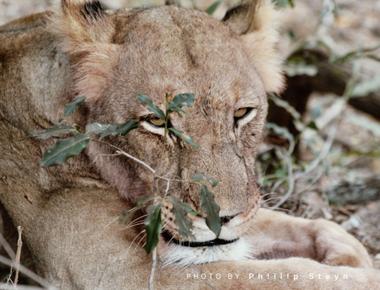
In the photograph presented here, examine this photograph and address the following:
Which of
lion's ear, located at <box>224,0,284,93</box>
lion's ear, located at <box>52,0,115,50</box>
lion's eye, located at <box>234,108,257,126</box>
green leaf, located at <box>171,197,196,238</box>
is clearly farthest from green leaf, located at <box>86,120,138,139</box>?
lion's ear, located at <box>224,0,284,93</box>

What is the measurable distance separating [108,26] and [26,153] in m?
1.02

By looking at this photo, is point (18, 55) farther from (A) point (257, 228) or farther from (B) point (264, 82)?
(A) point (257, 228)

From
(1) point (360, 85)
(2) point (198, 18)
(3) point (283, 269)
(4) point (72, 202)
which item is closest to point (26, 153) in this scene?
(4) point (72, 202)

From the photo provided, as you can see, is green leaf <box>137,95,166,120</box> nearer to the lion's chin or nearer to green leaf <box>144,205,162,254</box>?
green leaf <box>144,205,162,254</box>

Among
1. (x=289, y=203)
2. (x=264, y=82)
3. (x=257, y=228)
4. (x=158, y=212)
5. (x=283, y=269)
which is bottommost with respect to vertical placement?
(x=289, y=203)

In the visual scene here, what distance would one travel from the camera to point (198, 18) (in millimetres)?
5246

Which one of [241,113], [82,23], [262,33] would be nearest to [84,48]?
[82,23]

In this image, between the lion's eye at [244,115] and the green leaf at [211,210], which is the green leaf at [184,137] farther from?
the lion's eye at [244,115]

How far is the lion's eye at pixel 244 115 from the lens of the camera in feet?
16.2

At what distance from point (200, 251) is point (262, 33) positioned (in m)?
1.78

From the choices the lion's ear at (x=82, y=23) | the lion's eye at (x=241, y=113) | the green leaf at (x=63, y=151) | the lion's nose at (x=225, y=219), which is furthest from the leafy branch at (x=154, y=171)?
the lion's ear at (x=82, y=23)

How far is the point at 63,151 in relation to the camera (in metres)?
4.27

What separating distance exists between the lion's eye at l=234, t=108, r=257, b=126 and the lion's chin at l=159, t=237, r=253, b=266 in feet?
2.42

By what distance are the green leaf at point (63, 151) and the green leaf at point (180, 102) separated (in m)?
0.49
